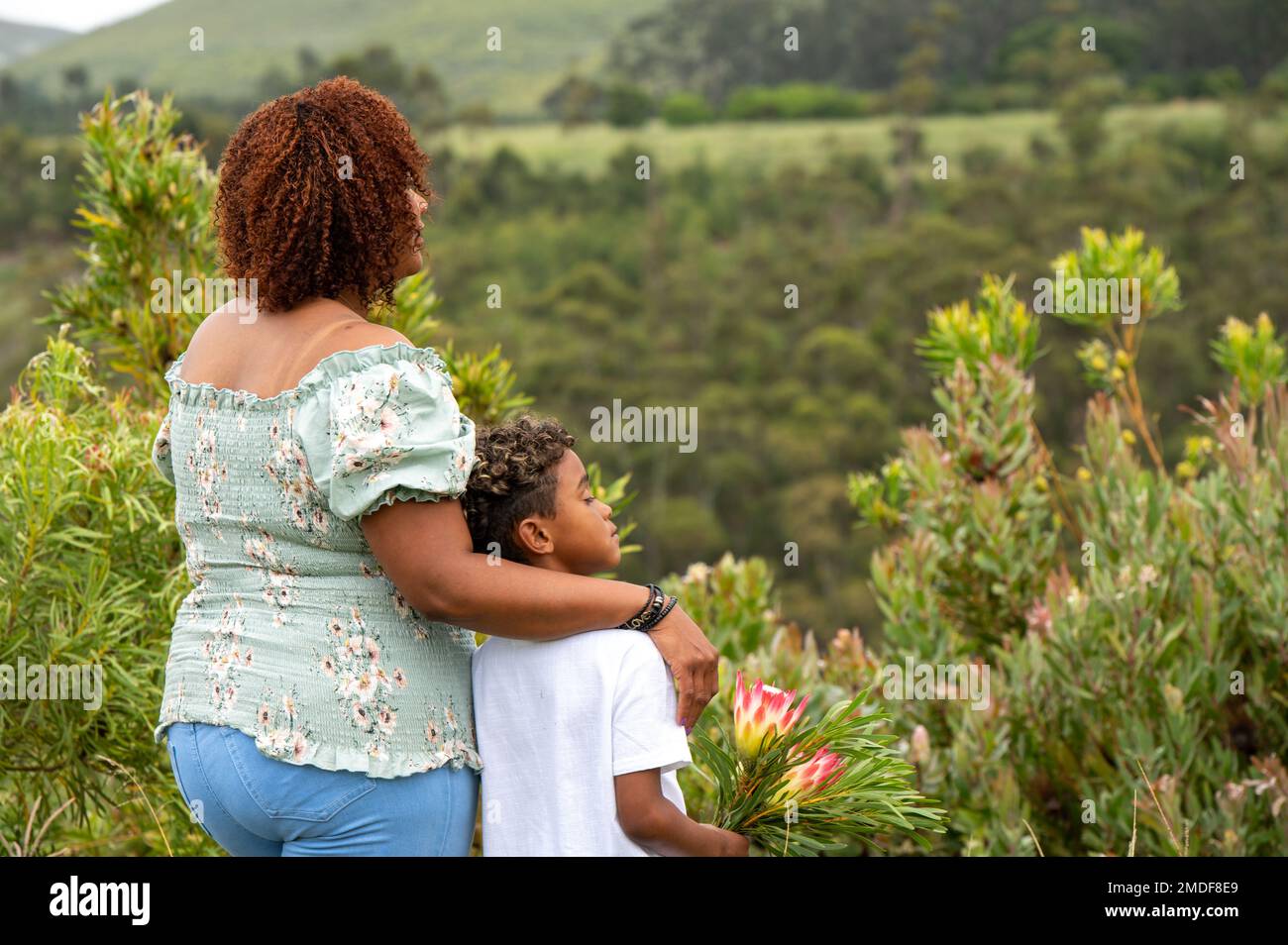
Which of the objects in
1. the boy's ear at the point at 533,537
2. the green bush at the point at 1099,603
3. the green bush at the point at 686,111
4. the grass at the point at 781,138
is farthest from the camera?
the green bush at the point at 686,111

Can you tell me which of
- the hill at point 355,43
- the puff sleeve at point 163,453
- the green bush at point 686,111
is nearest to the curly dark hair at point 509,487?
the puff sleeve at point 163,453

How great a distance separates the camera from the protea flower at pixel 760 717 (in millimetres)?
1961

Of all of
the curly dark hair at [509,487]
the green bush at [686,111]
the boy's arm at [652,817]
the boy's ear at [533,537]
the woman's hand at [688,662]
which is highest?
the green bush at [686,111]

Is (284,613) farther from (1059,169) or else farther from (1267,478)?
(1059,169)

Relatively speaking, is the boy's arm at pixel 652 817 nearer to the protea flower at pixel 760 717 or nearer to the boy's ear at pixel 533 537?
the protea flower at pixel 760 717

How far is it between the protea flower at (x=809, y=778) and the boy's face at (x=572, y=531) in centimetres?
38

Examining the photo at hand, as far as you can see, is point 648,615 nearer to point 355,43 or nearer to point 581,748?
point 581,748

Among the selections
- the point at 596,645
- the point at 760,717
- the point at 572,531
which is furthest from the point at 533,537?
the point at 760,717

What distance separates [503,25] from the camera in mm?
69500

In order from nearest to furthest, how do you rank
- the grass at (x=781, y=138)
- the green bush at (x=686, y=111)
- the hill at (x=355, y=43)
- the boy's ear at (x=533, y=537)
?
the boy's ear at (x=533, y=537) < the grass at (x=781, y=138) < the green bush at (x=686, y=111) < the hill at (x=355, y=43)

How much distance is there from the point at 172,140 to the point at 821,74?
176 ft

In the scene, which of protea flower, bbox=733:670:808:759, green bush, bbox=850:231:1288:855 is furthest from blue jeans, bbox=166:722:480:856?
green bush, bbox=850:231:1288:855

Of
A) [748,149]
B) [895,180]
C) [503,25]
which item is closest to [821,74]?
[748,149]

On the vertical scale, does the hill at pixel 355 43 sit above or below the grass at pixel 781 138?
above
